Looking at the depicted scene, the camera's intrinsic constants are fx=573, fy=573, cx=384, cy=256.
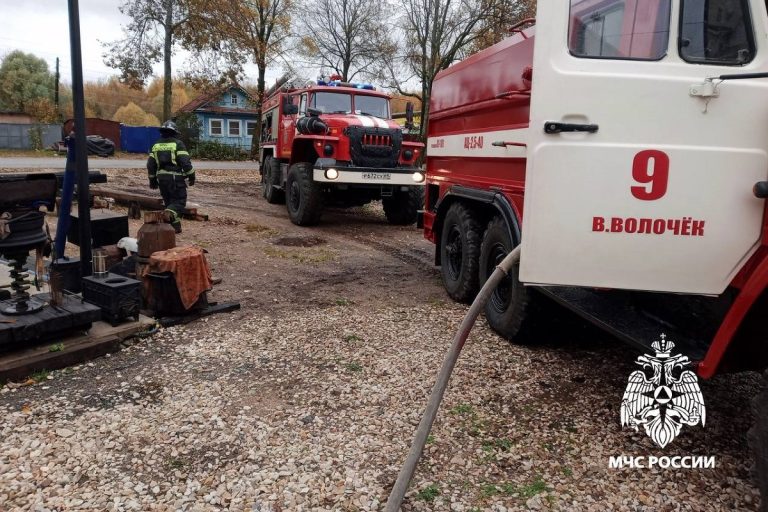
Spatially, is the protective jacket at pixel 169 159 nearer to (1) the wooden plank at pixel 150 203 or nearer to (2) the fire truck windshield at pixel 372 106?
(1) the wooden plank at pixel 150 203

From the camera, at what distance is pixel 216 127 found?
139ft

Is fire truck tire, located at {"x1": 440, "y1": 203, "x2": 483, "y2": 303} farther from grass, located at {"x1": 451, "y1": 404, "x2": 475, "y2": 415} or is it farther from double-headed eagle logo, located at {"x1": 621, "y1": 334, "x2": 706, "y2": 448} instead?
double-headed eagle logo, located at {"x1": 621, "y1": 334, "x2": 706, "y2": 448}

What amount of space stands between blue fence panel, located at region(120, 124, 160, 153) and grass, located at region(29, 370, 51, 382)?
34.6 metres

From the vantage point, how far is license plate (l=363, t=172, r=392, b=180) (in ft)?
30.2

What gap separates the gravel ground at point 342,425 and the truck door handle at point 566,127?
5.20 feet

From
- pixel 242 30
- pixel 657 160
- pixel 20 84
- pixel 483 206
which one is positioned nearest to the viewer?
pixel 657 160

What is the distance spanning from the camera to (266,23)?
3022 cm

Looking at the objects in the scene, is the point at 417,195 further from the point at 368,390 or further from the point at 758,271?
the point at 758,271

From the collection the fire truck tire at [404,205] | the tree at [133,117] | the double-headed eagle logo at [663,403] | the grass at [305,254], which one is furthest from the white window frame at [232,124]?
the double-headed eagle logo at [663,403]

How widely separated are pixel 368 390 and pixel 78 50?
134 inches

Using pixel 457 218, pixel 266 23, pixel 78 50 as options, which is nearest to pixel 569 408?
pixel 457 218

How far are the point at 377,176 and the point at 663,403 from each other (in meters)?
6.73

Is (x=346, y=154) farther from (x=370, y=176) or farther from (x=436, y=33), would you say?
(x=436, y=33)

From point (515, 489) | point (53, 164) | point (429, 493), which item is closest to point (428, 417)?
point (429, 493)
